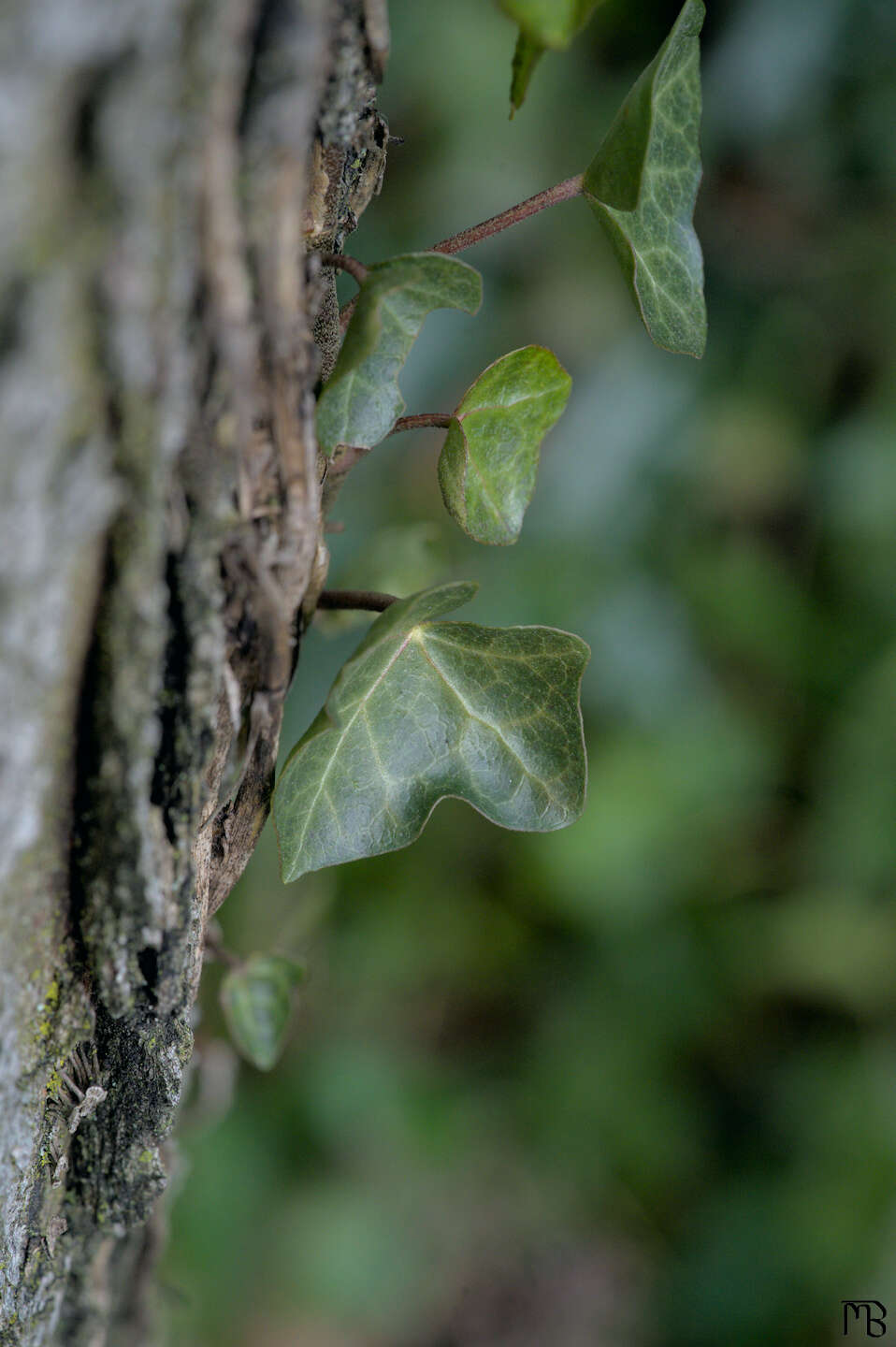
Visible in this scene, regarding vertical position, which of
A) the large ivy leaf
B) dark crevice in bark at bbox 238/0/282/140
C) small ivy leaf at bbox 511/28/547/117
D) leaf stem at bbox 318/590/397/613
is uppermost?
dark crevice in bark at bbox 238/0/282/140

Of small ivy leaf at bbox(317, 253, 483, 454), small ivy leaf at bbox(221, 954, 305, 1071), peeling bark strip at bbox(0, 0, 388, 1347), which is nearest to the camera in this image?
peeling bark strip at bbox(0, 0, 388, 1347)

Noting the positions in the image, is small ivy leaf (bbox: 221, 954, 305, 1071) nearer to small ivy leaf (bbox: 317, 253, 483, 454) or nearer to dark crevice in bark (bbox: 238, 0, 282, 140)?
small ivy leaf (bbox: 317, 253, 483, 454)

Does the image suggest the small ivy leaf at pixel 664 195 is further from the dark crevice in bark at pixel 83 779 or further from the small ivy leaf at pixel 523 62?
the dark crevice in bark at pixel 83 779

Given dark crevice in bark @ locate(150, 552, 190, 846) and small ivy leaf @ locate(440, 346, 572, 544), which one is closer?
dark crevice in bark @ locate(150, 552, 190, 846)

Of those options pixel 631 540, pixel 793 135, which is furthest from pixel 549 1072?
pixel 793 135

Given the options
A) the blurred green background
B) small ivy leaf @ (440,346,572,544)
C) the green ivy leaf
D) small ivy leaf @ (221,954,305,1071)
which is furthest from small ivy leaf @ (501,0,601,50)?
the blurred green background

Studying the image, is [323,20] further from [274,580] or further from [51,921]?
[51,921]
